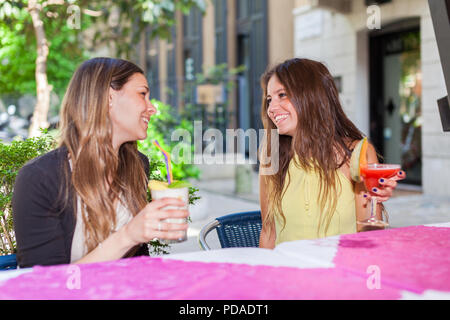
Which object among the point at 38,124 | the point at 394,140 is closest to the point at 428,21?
the point at 394,140

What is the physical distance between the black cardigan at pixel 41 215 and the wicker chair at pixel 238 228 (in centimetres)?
80

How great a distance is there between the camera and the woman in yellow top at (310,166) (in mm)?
2236

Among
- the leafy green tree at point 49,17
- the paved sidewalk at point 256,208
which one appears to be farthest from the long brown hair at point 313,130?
the leafy green tree at point 49,17

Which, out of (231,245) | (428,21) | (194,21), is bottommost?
(231,245)

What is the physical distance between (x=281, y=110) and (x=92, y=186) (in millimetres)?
1016

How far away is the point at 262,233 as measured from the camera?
93.0 inches

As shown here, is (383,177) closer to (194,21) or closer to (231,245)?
(231,245)

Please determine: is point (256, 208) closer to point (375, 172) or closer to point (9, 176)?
point (9, 176)

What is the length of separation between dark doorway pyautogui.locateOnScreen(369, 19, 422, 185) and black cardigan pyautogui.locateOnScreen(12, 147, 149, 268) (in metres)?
8.40

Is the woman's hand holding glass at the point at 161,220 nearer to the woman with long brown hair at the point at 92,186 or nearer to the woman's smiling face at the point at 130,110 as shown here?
the woman with long brown hair at the point at 92,186

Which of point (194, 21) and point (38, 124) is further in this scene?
point (194, 21)

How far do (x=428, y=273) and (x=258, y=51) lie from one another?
12.8 meters

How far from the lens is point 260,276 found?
1.32m

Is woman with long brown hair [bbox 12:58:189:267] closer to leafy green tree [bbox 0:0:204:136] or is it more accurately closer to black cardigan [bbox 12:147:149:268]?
black cardigan [bbox 12:147:149:268]
